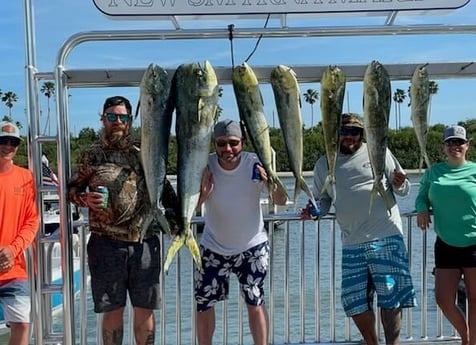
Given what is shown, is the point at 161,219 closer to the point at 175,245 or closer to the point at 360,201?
the point at 175,245

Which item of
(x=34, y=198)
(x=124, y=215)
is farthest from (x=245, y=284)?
(x=34, y=198)

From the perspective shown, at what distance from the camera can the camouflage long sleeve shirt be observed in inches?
153

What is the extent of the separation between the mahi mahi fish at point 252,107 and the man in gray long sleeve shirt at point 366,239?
721 mm

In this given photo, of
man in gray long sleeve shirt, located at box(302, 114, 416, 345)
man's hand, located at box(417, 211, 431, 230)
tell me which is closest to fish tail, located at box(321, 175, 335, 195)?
man in gray long sleeve shirt, located at box(302, 114, 416, 345)

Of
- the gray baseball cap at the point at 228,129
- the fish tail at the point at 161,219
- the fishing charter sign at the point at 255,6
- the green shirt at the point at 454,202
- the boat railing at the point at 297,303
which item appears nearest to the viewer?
Answer: the fish tail at the point at 161,219

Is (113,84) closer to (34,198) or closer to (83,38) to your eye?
(83,38)

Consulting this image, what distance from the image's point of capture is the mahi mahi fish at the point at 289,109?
362 cm

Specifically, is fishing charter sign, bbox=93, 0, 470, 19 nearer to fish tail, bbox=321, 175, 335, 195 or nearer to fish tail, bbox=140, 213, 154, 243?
fish tail, bbox=321, 175, 335, 195

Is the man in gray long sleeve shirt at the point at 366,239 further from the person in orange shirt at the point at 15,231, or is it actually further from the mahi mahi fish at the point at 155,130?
the person in orange shirt at the point at 15,231

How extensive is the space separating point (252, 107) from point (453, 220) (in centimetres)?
176

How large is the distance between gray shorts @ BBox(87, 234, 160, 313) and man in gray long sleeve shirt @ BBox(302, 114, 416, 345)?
111cm

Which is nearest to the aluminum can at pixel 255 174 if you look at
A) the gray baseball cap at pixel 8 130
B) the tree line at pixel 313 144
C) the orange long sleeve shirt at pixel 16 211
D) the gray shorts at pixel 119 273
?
the tree line at pixel 313 144

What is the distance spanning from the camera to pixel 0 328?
8242mm

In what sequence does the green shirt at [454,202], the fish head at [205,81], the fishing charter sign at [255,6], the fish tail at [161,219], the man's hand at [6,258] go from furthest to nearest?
the green shirt at [454,202] → the man's hand at [6,258] → the fishing charter sign at [255,6] → the fish tail at [161,219] → the fish head at [205,81]
